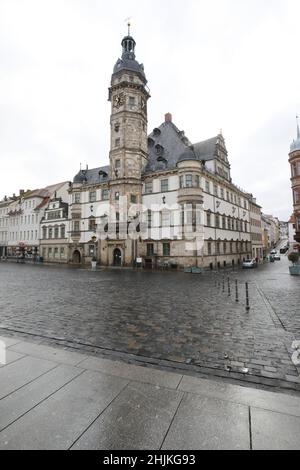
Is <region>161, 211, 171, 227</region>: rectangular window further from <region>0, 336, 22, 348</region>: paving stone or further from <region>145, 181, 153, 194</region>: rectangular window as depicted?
<region>0, 336, 22, 348</region>: paving stone

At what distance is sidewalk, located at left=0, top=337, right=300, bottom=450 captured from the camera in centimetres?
244

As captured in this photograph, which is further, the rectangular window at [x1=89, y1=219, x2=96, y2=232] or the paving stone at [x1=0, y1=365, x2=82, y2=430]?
the rectangular window at [x1=89, y1=219, x2=96, y2=232]

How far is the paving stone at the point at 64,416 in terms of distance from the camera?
95.7 inches

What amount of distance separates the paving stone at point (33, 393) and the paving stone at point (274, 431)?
2.69m

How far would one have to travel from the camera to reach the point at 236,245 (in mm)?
41375

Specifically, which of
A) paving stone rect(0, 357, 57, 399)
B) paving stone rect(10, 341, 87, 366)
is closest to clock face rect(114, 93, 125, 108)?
paving stone rect(10, 341, 87, 366)

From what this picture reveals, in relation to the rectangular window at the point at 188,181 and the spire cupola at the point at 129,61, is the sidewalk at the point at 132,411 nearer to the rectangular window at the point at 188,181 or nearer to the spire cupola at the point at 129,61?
the rectangular window at the point at 188,181

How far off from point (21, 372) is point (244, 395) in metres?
3.56

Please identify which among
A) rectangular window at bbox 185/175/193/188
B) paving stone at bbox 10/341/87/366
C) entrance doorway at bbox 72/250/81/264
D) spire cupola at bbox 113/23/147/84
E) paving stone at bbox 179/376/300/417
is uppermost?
spire cupola at bbox 113/23/147/84

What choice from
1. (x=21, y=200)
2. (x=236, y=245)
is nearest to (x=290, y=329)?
(x=236, y=245)

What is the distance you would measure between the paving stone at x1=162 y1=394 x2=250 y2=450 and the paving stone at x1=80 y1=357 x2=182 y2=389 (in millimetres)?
550

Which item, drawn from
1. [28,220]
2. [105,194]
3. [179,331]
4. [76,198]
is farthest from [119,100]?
[179,331]

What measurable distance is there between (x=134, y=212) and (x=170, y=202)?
5.46 meters
